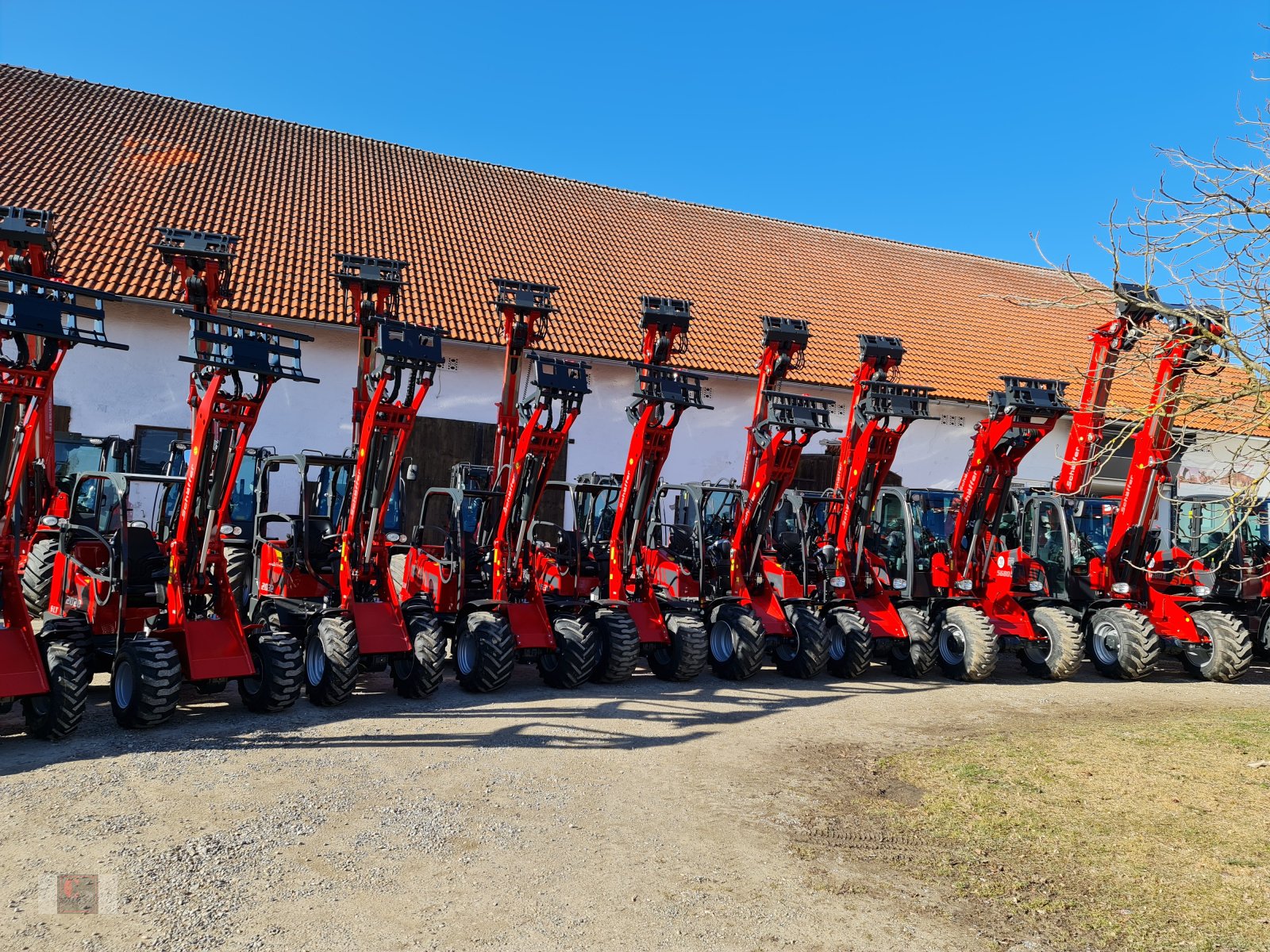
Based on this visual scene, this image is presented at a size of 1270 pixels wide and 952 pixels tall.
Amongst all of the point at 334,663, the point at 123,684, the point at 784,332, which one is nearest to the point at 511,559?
the point at 334,663

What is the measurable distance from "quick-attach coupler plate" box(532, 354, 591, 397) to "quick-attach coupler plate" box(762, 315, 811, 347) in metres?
2.67

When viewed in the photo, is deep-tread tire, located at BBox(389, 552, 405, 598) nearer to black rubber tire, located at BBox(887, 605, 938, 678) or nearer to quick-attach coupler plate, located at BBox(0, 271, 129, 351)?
quick-attach coupler plate, located at BBox(0, 271, 129, 351)

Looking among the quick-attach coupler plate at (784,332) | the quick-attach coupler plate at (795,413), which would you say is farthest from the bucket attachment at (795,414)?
the quick-attach coupler plate at (784,332)

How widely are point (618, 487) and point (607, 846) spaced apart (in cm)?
674

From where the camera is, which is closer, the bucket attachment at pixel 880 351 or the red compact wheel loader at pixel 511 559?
the red compact wheel loader at pixel 511 559

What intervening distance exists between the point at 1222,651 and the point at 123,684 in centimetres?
1214

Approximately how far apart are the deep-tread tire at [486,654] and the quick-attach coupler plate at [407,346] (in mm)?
2509

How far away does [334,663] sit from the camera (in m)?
8.61

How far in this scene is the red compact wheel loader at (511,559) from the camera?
9852 mm

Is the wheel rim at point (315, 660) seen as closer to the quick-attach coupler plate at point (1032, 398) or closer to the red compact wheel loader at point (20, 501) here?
the red compact wheel loader at point (20, 501)

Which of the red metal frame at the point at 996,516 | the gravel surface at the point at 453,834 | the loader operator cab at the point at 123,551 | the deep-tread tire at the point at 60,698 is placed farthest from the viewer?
the red metal frame at the point at 996,516

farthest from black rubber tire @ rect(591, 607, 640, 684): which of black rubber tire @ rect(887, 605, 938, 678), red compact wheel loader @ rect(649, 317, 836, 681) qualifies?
black rubber tire @ rect(887, 605, 938, 678)

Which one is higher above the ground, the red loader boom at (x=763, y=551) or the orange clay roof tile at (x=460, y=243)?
the orange clay roof tile at (x=460, y=243)

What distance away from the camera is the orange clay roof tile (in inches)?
748
